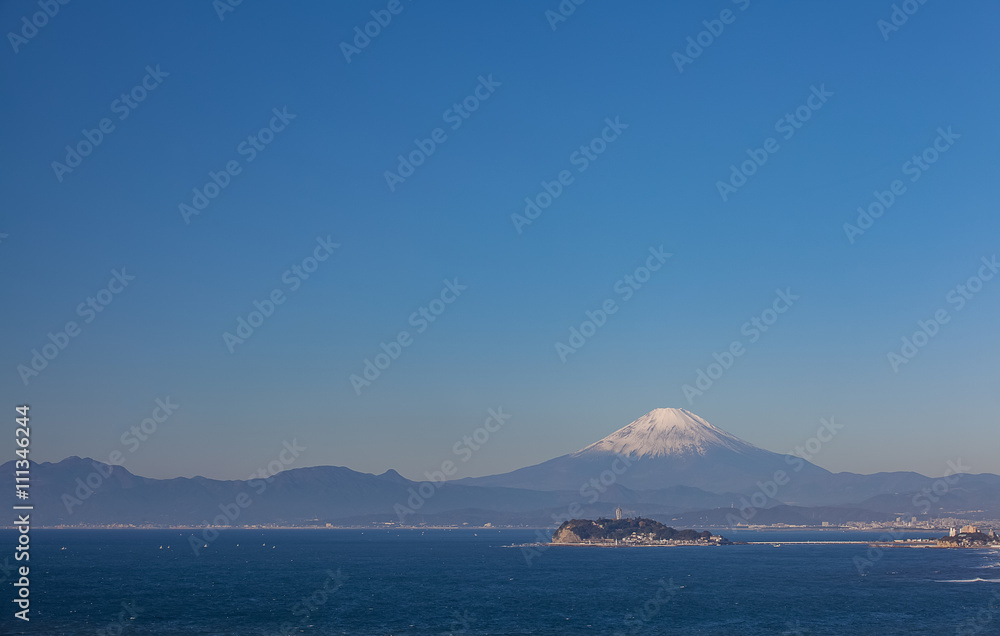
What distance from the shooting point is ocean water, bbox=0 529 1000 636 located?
87125mm

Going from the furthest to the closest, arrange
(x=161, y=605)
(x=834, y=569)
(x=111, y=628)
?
(x=834, y=569), (x=161, y=605), (x=111, y=628)

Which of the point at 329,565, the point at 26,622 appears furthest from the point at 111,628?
the point at 329,565

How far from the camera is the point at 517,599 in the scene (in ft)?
372

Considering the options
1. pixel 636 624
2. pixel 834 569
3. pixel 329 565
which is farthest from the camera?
pixel 329 565

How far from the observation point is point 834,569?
16250cm

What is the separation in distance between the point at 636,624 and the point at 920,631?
2708 centimetres

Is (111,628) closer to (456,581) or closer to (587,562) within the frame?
(456,581)

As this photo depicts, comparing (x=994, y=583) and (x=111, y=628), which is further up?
→ (x=111, y=628)

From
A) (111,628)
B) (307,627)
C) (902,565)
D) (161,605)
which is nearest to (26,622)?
(111,628)

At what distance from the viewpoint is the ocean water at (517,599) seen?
87.1 meters

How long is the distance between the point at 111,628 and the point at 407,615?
99.1 ft

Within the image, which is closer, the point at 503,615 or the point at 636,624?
the point at 636,624

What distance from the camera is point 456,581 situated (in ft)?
461

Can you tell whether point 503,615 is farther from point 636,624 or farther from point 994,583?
point 994,583
